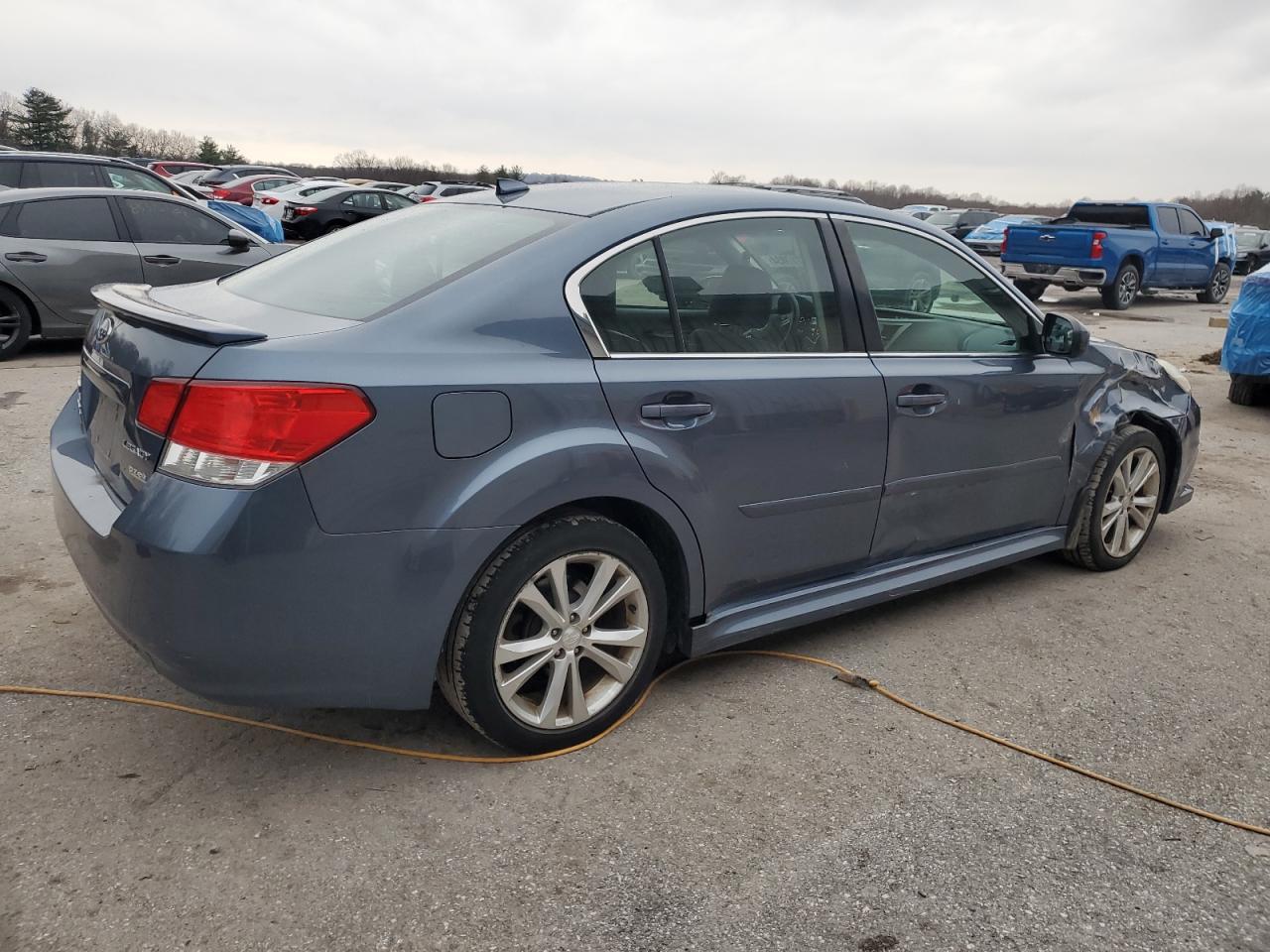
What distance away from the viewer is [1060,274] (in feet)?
55.6

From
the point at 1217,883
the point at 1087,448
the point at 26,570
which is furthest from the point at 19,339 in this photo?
the point at 1217,883

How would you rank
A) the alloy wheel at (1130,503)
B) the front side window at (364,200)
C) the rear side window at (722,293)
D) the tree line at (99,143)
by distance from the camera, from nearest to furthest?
the rear side window at (722,293) → the alloy wheel at (1130,503) → the front side window at (364,200) → the tree line at (99,143)

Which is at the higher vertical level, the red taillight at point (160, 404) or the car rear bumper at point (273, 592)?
the red taillight at point (160, 404)

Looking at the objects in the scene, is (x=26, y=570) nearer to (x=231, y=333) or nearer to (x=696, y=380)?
(x=231, y=333)

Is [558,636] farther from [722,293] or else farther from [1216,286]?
[1216,286]

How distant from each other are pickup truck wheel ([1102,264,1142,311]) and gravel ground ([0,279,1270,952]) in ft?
47.9

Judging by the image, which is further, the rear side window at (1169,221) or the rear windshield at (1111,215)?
the rear side window at (1169,221)

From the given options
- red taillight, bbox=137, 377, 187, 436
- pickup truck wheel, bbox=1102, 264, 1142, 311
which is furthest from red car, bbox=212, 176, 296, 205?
red taillight, bbox=137, 377, 187, 436

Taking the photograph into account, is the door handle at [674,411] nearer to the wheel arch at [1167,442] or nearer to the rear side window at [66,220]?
the wheel arch at [1167,442]

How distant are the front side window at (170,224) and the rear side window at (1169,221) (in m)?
15.3

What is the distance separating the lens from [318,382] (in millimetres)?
2461

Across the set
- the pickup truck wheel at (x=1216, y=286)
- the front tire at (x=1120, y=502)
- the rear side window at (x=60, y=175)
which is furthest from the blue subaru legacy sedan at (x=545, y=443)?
the pickup truck wheel at (x=1216, y=286)

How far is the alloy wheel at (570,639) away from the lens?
2840 millimetres

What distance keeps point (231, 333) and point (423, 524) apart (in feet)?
2.12
